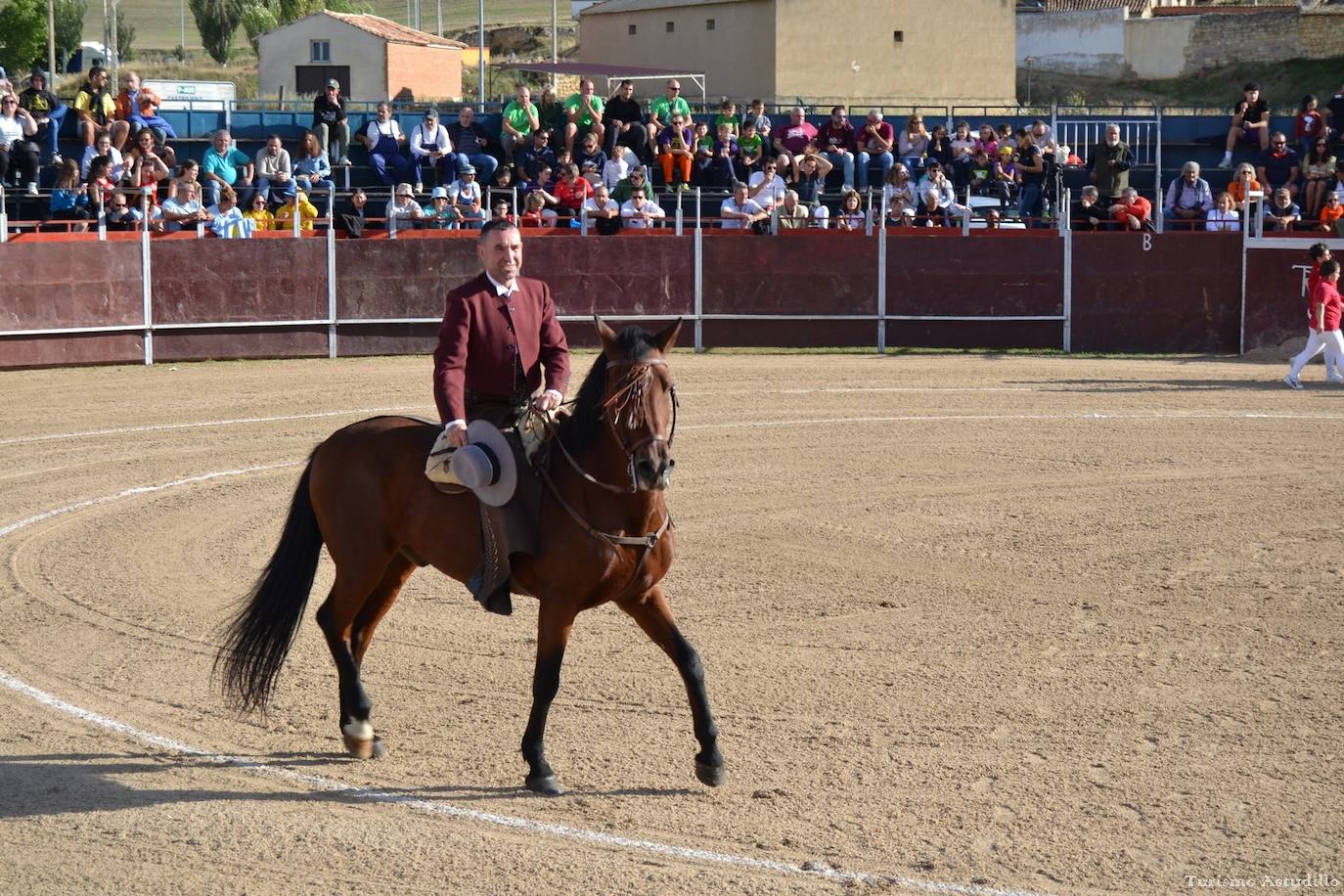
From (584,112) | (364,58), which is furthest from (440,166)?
(364,58)

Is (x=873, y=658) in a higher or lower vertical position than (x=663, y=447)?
lower

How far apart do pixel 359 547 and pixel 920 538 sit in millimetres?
4580

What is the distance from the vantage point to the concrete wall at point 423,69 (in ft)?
183

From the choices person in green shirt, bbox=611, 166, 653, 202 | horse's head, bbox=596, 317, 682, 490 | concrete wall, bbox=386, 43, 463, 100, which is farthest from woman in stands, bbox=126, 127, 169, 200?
concrete wall, bbox=386, 43, 463, 100

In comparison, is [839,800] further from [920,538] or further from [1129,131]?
[1129,131]

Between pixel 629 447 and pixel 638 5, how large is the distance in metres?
41.8

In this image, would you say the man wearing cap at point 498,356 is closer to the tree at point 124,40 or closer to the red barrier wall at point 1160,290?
the red barrier wall at point 1160,290

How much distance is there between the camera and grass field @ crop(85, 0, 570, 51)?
109312 mm

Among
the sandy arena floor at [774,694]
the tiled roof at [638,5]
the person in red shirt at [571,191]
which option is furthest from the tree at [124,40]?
the sandy arena floor at [774,694]

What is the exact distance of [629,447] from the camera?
5477 millimetres

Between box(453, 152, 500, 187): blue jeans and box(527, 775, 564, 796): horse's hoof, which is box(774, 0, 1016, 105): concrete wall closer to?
box(453, 152, 500, 187): blue jeans

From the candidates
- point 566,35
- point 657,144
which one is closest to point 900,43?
point 657,144

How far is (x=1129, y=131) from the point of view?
2616cm

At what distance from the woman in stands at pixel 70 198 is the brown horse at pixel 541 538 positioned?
1348 centimetres
